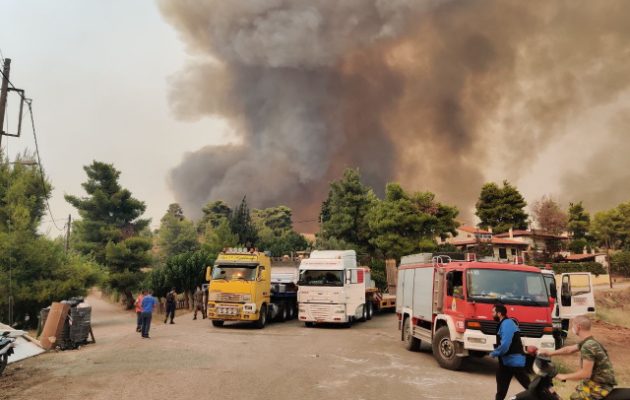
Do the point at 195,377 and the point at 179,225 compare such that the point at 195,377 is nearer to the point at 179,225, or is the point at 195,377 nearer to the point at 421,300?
the point at 421,300

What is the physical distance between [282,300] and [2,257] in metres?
14.9

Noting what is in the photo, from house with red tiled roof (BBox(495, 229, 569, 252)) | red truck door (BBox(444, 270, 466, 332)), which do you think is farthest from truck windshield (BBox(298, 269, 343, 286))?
house with red tiled roof (BBox(495, 229, 569, 252))

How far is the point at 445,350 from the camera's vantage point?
40.5 feet

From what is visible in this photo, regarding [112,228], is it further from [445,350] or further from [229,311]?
[445,350]

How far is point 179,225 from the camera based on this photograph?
9819cm

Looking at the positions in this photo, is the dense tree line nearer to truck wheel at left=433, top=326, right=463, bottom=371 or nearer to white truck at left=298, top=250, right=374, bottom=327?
white truck at left=298, top=250, right=374, bottom=327

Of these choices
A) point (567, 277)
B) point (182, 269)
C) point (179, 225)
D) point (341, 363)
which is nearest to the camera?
point (341, 363)

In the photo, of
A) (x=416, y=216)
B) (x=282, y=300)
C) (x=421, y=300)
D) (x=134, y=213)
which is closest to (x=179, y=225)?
(x=134, y=213)

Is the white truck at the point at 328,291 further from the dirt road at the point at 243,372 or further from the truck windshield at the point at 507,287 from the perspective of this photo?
the truck windshield at the point at 507,287

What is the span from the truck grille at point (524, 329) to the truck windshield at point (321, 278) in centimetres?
1100

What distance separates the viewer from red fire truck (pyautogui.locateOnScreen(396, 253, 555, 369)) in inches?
439

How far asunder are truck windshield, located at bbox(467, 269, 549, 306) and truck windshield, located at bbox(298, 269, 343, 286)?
10.6m

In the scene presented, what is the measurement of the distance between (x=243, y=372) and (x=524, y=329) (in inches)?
274

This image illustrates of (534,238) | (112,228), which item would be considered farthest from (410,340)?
(534,238)
